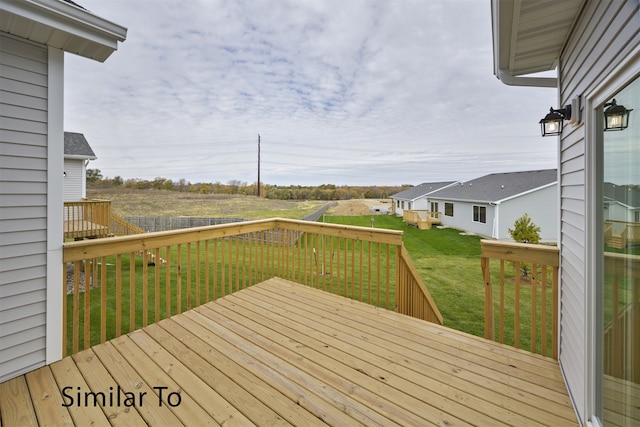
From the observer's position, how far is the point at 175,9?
561cm

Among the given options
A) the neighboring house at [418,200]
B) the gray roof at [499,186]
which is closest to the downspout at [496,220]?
the gray roof at [499,186]

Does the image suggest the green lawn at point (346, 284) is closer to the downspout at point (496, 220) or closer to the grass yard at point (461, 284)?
the grass yard at point (461, 284)

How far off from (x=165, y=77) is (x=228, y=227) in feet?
25.3

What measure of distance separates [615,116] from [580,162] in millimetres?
541

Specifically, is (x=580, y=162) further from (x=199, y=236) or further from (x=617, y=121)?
(x=199, y=236)

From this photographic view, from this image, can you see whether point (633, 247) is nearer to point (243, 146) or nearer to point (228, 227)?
point (228, 227)

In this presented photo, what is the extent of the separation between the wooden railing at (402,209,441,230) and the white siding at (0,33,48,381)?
58.6ft

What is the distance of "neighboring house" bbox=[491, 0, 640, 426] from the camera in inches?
41.6

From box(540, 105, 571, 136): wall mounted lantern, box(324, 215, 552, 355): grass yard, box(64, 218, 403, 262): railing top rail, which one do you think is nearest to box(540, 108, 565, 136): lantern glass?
box(540, 105, 571, 136): wall mounted lantern

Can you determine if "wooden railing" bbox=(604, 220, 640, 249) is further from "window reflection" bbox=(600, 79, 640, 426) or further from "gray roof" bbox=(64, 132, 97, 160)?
"gray roof" bbox=(64, 132, 97, 160)

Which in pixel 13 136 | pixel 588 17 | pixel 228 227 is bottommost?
pixel 228 227

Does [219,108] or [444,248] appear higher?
[219,108]

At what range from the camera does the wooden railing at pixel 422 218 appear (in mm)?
17672

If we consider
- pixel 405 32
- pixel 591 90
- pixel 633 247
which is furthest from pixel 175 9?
pixel 633 247
